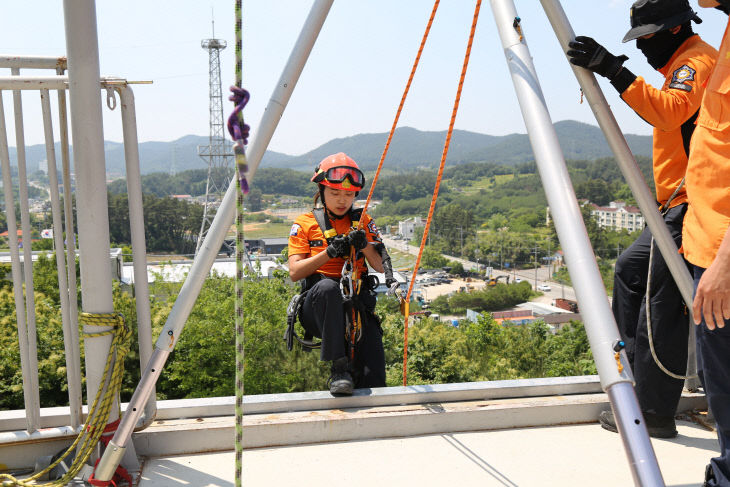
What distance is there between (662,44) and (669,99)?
51 centimetres

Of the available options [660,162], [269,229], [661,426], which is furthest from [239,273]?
[269,229]

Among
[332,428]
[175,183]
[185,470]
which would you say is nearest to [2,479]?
[185,470]

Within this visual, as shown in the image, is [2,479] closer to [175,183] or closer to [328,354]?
[328,354]

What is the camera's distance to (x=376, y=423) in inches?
105

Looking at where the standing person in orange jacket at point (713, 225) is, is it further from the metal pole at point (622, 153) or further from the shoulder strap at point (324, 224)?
the shoulder strap at point (324, 224)

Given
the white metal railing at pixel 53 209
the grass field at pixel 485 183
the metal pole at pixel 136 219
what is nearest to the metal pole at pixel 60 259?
the white metal railing at pixel 53 209

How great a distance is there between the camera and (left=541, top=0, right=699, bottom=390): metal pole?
6.35 ft

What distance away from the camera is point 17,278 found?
88.7 inches

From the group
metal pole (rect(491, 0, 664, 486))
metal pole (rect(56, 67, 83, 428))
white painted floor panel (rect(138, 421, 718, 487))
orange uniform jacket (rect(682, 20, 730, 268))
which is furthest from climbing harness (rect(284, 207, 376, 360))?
orange uniform jacket (rect(682, 20, 730, 268))

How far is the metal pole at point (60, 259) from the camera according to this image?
2.21 metres

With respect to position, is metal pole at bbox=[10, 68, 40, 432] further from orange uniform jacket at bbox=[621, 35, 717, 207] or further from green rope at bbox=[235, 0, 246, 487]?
orange uniform jacket at bbox=[621, 35, 717, 207]

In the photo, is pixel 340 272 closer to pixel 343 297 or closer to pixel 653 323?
pixel 343 297

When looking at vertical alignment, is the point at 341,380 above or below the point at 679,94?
below

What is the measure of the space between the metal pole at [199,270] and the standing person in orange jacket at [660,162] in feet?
3.42
